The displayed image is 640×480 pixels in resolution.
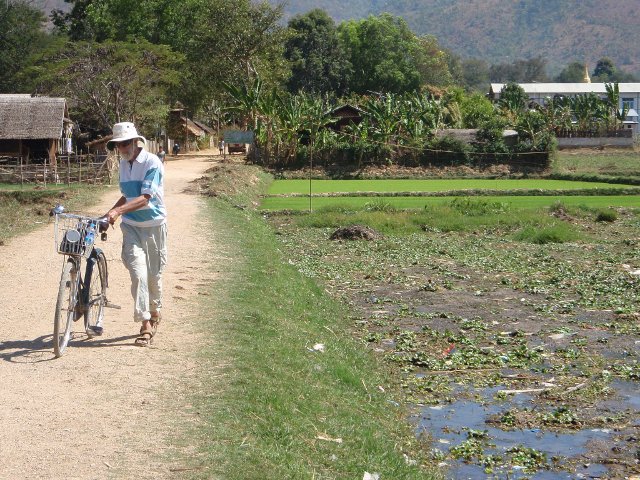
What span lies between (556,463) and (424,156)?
45208 millimetres

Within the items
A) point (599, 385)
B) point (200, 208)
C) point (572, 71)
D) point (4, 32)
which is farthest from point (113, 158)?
point (572, 71)

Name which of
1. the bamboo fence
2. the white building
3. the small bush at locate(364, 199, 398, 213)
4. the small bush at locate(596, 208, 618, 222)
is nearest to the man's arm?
the small bush at locate(364, 199, 398, 213)

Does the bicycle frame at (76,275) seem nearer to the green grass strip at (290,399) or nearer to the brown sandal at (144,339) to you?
the brown sandal at (144,339)

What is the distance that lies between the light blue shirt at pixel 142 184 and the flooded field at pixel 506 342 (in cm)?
318

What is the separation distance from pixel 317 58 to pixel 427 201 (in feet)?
196

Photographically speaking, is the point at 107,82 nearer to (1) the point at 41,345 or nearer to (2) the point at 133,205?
(1) the point at 41,345

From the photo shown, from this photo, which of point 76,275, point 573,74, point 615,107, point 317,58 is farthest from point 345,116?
point 573,74

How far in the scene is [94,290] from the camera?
32.7ft

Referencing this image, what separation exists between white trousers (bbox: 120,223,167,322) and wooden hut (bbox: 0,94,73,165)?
3446 centimetres

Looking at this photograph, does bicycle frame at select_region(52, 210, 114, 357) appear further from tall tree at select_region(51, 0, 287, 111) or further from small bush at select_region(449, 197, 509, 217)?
tall tree at select_region(51, 0, 287, 111)

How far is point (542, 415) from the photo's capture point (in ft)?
32.1

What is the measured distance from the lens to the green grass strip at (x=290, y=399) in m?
7.04

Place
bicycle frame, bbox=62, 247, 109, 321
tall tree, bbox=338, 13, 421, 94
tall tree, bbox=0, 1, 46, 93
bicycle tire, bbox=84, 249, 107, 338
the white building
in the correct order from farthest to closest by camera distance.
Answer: the white building → tall tree, bbox=338, 13, 421, 94 → tall tree, bbox=0, 1, 46, 93 → bicycle tire, bbox=84, 249, 107, 338 → bicycle frame, bbox=62, 247, 109, 321

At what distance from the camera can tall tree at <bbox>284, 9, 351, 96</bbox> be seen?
93750mm
